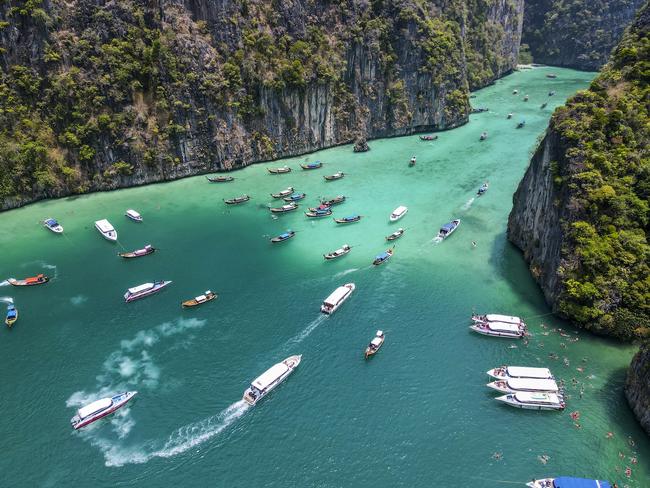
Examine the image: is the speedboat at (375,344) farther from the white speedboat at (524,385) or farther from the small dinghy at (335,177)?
the small dinghy at (335,177)

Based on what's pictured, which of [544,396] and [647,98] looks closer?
[544,396]

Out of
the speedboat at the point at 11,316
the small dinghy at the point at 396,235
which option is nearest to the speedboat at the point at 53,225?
the speedboat at the point at 11,316

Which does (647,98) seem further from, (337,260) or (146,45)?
(146,45)

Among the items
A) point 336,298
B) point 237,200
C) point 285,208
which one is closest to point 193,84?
point 237,200

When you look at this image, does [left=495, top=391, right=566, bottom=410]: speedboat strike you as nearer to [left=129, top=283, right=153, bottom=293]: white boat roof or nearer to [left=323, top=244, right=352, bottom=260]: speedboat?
[left=323, top=244, right=352, bottom=260]: speedboat

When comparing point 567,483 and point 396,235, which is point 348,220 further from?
point 567,483

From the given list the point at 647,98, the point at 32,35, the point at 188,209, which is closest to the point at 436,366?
the point at 647,98
